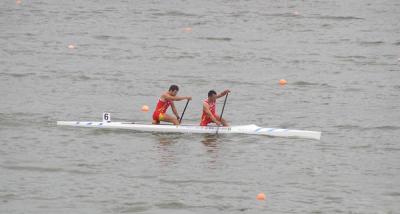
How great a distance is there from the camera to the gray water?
73.8 ft

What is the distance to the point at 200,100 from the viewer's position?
3369 cm

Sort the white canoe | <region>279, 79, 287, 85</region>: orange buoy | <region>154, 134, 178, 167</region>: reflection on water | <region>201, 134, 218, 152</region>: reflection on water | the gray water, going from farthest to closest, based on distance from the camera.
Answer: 1. <region>279, 79, 287, 85</region>: orange buoy
2. the white canoe
3. <region>201, 134, 218, 152</region>: reflection on water
4. <region>154, 134, 178, 167</region>: reflection on water
5. the gray water

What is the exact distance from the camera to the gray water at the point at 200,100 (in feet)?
73.8

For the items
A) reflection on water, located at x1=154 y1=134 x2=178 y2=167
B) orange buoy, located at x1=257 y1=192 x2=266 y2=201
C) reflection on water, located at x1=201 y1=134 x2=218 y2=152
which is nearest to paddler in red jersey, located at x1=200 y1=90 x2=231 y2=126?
reflection on water, located at x1=201 y1=134 x2=218 y2=152

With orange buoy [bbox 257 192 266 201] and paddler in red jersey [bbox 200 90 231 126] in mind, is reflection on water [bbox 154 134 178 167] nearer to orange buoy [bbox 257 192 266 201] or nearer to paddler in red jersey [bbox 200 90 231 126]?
paddler in red jersey [bbox 200 90 231 126]

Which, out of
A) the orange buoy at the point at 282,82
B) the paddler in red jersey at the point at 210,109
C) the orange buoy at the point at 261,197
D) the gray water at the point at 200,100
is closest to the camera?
the orange buoy at the point at 261,197

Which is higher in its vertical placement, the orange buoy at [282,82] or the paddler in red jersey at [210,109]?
the orange buoy at [282,82]

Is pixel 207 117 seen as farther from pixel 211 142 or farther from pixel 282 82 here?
pixel 282 82

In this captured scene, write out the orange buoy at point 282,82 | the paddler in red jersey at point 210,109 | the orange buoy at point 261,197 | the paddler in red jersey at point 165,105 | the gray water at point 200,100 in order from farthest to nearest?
the orange buoy at point 282,82 < the paddler in red jersey at point 165,105 < the paddler in red jersey at point 210,109 < the gray water at point 200,100 < the orange buoy at point 261,197

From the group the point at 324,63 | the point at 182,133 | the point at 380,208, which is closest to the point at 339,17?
the point at 324,63

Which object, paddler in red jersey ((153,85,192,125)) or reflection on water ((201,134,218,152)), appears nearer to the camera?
reflection on water ((201,134,218,152))

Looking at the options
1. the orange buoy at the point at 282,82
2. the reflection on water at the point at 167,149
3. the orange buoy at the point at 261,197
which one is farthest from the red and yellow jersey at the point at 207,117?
the orange buoy at the point at 282,82

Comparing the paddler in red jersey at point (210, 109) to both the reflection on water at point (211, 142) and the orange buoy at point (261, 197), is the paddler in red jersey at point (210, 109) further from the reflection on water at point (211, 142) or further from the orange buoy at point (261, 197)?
the orange buoy at point (261, 197)

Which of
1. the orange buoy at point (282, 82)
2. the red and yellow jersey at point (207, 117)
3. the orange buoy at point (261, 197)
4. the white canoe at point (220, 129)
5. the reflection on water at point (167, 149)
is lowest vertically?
the orange buoy at point (261, 197)
